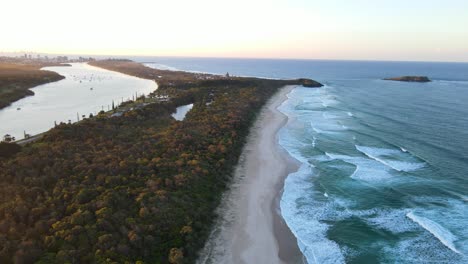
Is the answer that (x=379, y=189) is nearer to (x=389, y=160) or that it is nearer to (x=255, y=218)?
(x=389, y=160)

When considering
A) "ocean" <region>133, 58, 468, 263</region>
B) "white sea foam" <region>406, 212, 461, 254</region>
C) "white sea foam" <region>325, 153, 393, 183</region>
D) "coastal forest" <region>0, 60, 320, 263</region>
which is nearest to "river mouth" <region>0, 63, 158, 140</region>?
"coastal forest" <region>0, 60, 320, 263</region>

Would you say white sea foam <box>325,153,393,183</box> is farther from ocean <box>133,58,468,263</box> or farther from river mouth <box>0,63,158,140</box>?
river mouth <box>0,63,158,140</box>

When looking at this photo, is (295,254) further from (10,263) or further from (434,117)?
(434,117)

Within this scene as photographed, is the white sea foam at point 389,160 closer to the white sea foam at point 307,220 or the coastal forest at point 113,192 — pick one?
the white sea foam at point 307,220

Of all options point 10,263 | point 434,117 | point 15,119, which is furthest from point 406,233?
point 15,119

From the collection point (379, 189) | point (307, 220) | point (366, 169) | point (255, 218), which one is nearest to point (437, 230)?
point (379, 189)

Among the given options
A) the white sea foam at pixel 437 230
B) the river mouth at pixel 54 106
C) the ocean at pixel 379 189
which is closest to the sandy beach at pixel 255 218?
the ocean at pixel 379 189

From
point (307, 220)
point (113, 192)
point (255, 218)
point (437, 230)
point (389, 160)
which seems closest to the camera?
point (437, 230)
